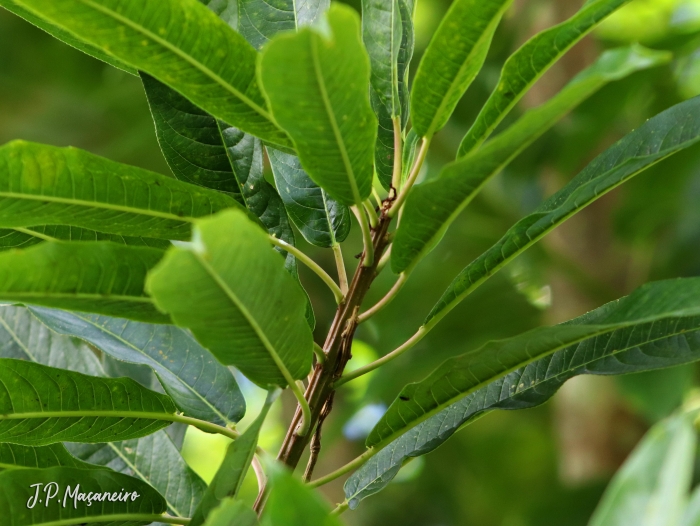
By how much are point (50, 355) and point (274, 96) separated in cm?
46

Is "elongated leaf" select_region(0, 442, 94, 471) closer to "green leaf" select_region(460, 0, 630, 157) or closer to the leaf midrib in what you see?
the leaf midrib

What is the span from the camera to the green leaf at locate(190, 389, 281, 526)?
0.43 meters

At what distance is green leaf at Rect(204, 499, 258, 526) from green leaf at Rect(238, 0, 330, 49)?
0.38 metres

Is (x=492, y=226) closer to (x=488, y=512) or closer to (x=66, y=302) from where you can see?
(x=488, y=512)

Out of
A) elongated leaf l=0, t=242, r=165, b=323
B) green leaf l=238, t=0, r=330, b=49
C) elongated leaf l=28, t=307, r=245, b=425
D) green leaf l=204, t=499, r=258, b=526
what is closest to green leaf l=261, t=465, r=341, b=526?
green leaf l=204, t=499, r=258, b=526

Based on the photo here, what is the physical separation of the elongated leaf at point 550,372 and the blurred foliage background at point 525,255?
2.42 ft

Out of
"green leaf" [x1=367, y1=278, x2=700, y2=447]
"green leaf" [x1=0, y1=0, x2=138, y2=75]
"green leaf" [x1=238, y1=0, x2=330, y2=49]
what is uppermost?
"green leaf" [x1=238, y1=0, x2=330, y2=49]

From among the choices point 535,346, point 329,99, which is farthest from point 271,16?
point 535,346

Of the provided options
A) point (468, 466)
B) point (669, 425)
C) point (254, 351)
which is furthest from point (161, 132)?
point (468, 466)

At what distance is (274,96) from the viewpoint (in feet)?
1.34

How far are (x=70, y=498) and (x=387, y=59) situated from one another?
0.40m

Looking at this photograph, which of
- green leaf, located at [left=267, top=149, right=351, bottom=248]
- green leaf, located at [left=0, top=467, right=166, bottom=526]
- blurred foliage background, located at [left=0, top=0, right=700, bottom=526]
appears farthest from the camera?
blurred foliage background, located at [left=0, top=0, right=700, bottom=526]

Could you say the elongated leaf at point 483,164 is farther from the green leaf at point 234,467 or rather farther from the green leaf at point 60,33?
the green leaf at point 60,33

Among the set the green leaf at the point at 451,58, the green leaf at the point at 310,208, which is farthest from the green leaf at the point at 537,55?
the green leaf at the point at 310,208
